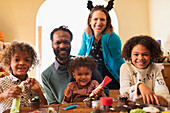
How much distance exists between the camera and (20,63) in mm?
1313

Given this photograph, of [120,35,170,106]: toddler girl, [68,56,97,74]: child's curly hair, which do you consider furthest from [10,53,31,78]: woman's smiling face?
[120,35,170,106]: toddler girl

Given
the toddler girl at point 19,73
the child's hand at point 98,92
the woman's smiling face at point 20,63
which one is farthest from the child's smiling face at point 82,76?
the woman's smiling face at point 20,63

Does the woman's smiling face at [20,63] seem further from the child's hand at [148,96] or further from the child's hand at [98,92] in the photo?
the child's hand at [148,96]

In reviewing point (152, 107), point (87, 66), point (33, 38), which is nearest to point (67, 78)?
point (87, 66)

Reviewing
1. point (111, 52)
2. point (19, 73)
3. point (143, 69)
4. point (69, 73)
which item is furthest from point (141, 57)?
point (19, 73)

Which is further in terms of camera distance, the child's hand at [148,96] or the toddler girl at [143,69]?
the toddler girl at [143,69]

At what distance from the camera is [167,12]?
11.0 feet

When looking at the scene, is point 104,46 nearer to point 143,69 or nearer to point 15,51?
point 143,69

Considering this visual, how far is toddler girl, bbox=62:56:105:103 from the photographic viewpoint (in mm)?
1271

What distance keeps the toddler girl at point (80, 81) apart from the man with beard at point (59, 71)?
50mm

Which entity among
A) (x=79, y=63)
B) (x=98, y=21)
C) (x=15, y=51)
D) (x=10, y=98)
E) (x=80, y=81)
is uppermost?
(x=98, y=21)

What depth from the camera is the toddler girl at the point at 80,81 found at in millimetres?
1271

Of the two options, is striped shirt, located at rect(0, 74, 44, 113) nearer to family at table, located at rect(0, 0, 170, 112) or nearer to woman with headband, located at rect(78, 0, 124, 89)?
family at table, located at rect(0, 0, 170, 112)

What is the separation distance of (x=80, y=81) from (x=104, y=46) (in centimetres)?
46
